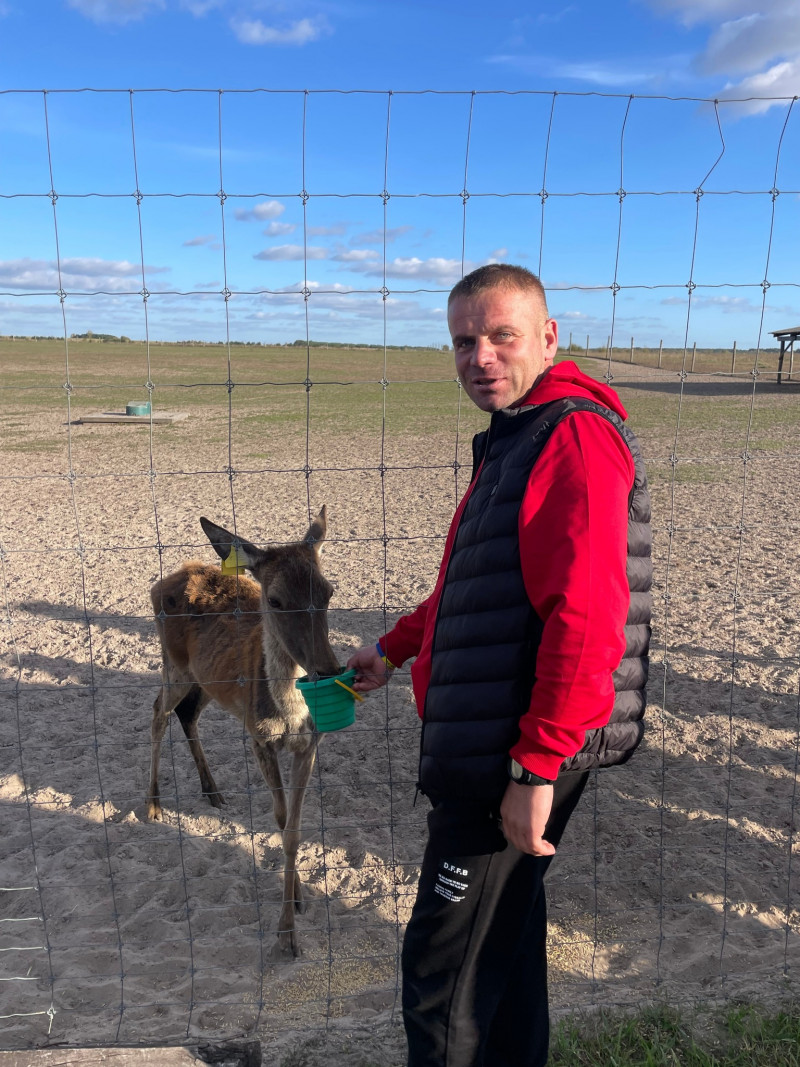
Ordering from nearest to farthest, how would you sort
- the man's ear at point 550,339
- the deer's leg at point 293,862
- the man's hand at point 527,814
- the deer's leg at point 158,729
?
the man's hand at point 527,814, the man's ear at point 550,339, the deer's leg at point 293,862, the deer's leg at point 158,729

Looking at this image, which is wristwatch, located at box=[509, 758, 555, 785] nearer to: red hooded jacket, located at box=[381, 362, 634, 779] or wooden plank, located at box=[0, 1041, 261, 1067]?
red hooded jacket, located at box=[381, 362, 634, 779]

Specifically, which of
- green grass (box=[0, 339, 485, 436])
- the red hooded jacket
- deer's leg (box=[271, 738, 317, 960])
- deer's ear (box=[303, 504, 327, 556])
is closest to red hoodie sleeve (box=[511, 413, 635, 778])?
the red hooded jacket

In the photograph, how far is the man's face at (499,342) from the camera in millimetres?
2285

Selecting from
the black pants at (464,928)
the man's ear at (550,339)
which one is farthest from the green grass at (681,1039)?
the man's ear at (550,339)

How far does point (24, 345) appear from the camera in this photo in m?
60.5

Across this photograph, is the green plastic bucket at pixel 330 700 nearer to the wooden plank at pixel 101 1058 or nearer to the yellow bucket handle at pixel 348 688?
the yellow bucket handle at pixel 348 688

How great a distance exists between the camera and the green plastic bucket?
3.23 metres

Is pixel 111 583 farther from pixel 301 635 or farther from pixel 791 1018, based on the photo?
pixel 791 1018

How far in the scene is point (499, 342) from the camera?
7.59 feet

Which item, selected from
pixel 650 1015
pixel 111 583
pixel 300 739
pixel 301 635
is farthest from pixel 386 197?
pixel 111 583

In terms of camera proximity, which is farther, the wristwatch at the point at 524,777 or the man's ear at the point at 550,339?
the man's ear at the point at 550,339

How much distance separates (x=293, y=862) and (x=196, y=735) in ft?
4.88

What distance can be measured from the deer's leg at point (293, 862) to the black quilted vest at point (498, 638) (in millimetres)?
1841

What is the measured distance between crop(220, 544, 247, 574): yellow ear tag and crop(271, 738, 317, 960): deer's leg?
3.14 feet
